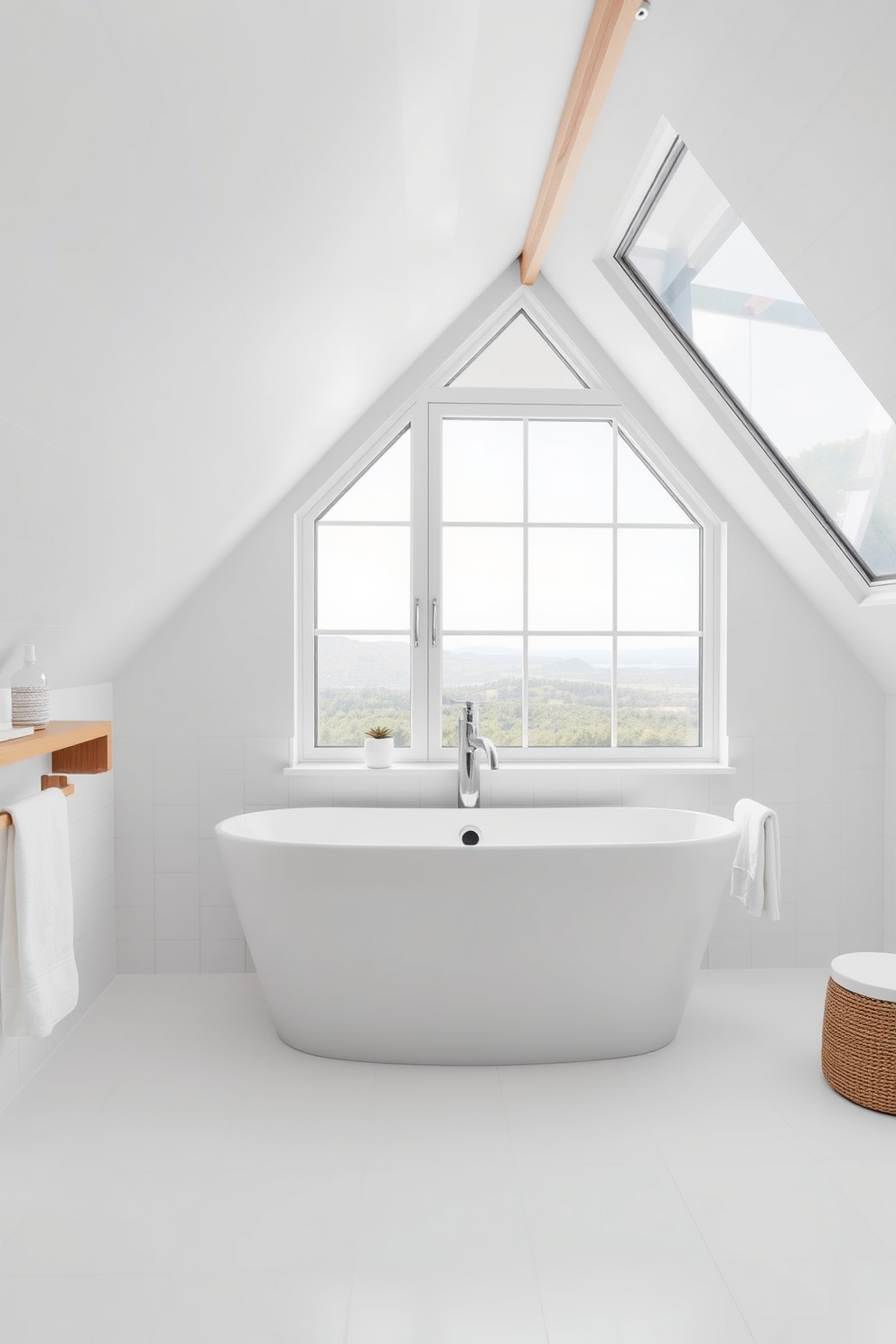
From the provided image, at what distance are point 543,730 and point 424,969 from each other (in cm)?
133

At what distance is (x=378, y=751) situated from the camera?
3377mm

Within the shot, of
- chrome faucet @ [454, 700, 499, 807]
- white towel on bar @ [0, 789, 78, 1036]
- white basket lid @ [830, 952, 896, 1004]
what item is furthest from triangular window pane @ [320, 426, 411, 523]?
white basket lid @ [830, 952, 896, 1004]

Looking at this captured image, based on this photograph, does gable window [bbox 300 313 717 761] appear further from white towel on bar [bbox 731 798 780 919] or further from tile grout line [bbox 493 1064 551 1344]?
tile grout line [bbox 493 1064 551 1344]

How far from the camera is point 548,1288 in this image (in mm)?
1674

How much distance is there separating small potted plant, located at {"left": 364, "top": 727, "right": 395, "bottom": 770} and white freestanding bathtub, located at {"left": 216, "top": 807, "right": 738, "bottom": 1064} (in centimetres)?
85

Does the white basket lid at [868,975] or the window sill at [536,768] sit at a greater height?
the window sill at [536,768]

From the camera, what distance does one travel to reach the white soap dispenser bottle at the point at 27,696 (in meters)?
2.17

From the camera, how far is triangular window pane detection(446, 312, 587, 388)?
359 cm

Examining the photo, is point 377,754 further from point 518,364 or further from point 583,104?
point 583,104

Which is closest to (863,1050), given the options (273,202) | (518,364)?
(273,202)

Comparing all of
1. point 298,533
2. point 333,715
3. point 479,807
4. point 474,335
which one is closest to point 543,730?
point 479,807

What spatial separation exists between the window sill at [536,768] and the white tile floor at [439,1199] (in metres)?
0.97

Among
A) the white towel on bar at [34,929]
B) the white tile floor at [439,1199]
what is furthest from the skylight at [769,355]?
the white towel on bar at [34,929]

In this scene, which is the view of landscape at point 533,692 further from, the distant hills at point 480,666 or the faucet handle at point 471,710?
the faucet handle at point 471,710
